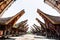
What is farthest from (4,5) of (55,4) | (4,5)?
(55,4)

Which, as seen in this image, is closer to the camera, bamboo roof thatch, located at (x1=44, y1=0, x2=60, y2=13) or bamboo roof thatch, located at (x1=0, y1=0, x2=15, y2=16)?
bamboo roof thatch, located at (x1=0, y1=0, x2=15, y2=16)

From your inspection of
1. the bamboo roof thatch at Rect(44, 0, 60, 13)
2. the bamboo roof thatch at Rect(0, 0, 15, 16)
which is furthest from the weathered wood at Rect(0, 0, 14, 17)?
the bamboo roof thatch at Rect(44, 0, 60, 13)

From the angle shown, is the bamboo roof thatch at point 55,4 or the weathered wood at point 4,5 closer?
the weathered wood at point 4,5

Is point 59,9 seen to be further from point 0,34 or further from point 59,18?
point 0,34

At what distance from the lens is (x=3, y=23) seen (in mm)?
15586

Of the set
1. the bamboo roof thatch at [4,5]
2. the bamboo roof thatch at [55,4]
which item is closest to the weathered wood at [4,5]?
the bamboo roof thatch at [4,5]

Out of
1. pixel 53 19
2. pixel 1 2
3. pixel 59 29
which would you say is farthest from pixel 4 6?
pixel 59 29

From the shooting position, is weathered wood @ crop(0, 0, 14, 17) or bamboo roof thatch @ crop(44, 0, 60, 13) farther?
bamboo roof thatch @ crop(44, 0, 60, 13)

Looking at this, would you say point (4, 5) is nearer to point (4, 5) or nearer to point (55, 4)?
point (4, 5)

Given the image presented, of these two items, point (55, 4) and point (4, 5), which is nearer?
point (4, 5)

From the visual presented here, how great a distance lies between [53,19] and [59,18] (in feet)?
1.76

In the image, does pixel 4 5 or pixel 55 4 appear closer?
pixel 4 5

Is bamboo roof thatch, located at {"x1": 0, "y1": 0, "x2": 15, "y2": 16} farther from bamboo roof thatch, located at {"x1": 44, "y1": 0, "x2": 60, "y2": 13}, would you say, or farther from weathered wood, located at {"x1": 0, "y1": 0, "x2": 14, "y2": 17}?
bamboo roof thatch, located at {"x1": 44, "y1": 0, "x2": 60, "y2": 13}

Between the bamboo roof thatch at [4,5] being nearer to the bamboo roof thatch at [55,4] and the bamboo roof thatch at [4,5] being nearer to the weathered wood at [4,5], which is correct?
the weathered wood at [4,5]
